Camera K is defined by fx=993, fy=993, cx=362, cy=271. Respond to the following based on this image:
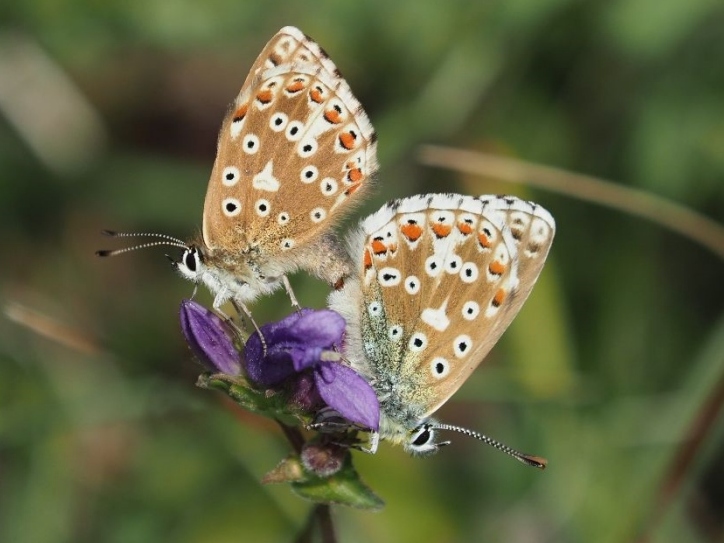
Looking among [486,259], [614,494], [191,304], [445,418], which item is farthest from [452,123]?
[191,304]

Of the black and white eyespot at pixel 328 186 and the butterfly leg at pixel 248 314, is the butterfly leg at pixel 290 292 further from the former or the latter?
the black and white eyespot at pixel 328 186

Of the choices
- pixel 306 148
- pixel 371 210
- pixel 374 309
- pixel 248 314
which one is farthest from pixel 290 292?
pixel 371 210

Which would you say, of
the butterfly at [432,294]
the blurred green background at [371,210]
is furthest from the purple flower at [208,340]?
the blurred green background at [371,210]

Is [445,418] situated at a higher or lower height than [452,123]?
lower

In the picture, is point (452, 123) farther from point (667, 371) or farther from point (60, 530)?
point (60, 530)

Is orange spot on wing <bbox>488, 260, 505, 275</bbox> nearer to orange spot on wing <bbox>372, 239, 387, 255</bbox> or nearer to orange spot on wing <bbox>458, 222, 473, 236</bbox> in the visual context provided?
orange spot on wing <bbox>458, 222, 473, 236</bbox>

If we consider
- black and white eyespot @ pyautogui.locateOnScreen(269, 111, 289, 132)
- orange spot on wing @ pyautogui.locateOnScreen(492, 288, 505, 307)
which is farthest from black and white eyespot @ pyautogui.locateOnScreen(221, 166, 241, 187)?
orange spot on wing @ pyautogui.locateOnScreen(492, 288, 505, 307)
